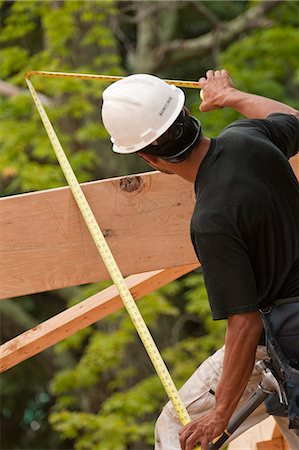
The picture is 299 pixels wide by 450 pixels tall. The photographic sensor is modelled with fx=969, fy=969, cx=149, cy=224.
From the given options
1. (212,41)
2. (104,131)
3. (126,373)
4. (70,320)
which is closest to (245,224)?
(70,320)

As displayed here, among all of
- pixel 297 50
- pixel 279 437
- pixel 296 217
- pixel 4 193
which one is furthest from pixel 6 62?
pixel 296 217

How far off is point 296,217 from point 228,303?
0.35 meters

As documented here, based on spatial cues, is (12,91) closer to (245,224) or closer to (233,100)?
(233,100)

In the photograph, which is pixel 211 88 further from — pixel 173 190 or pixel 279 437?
pixel 279 437

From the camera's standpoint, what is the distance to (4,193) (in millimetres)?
10562

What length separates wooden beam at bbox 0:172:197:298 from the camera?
3.36 m

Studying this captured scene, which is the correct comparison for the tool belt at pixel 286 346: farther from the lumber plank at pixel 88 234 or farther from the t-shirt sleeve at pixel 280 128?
the lumber plank at pixel 88 234

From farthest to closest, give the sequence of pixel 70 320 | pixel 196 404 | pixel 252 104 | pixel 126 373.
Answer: pixel 126 373 < pixel 70 320 < pixel 196 404 < pixel 252 104

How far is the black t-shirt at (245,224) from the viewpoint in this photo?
104 inches

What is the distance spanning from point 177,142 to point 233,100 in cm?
58

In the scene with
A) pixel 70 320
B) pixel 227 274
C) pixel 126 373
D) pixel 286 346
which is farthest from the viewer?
pixel 126 373

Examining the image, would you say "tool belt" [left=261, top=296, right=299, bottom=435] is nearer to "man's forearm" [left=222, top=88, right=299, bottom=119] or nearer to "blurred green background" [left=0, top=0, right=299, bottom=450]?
"man's forearm" [left=222, top=88, right=299, bottom=119]

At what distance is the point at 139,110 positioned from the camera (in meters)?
2.81

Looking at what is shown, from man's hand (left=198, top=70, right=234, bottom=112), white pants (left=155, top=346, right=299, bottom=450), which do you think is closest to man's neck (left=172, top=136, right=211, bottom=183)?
man's hand (left=198, top=70, right=234, bottom=112)
